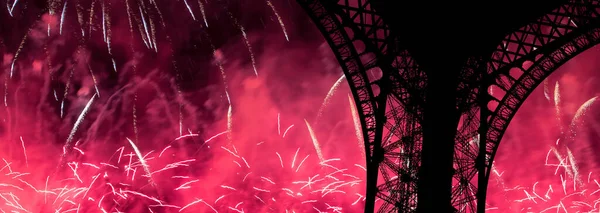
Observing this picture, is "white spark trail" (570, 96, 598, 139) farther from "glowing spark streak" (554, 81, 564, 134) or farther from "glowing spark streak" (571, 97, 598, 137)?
"glowing spark streak" (554, 81, 564, 134)

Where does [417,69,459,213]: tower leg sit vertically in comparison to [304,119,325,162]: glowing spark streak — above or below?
above

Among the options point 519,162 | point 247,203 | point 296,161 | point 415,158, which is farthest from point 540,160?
point 415,158

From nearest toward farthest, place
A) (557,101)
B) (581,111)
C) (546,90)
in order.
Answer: (581,111), (557,101), (546,90)

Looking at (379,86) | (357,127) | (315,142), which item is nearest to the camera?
(379,86)

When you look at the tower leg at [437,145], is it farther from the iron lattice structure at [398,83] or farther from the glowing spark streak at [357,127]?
the glowing spark streak at [357,127]

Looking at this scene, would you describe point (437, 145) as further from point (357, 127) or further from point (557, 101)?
point (557, 101)

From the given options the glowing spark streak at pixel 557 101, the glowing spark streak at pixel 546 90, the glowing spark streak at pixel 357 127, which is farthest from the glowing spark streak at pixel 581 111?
the glowing spark streak at pixel 357 127

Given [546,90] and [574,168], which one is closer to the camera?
[574,168]

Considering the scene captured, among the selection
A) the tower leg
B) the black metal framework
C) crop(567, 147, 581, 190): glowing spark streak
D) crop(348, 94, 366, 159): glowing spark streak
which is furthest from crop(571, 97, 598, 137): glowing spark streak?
the tower leg

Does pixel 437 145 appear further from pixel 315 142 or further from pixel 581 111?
pixel 581 111

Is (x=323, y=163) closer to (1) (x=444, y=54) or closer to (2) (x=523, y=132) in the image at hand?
(2) (x=523, y=132)

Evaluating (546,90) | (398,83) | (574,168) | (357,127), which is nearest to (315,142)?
(357,127)

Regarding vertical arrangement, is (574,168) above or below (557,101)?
below
